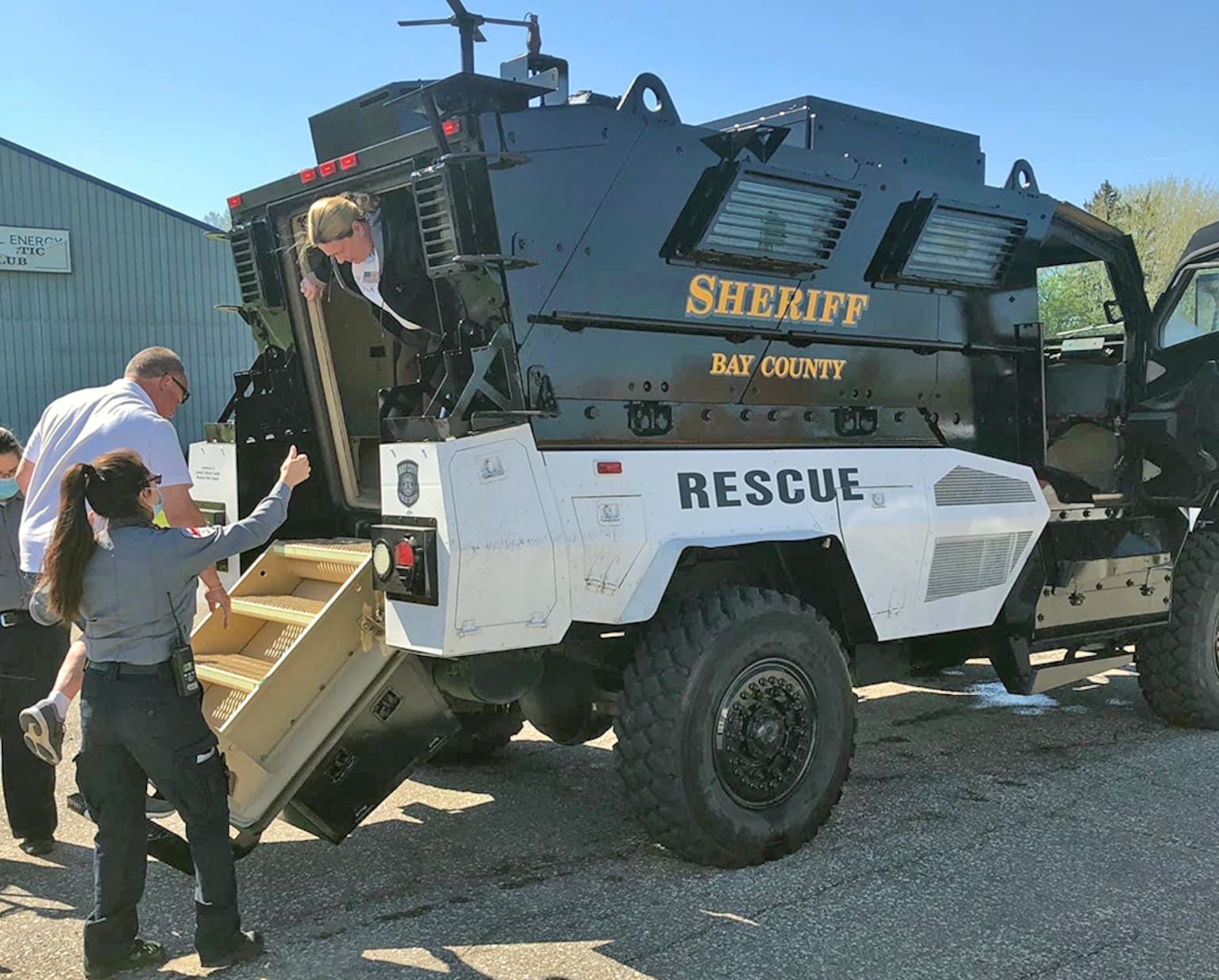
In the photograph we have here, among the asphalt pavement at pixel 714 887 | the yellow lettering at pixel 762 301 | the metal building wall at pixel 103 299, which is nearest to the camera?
the asphalt pavement at pixel 714 887

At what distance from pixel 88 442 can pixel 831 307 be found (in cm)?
303

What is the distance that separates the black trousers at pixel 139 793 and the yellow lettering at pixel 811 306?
2.89 m

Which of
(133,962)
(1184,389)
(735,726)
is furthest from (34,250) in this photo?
(735,726)

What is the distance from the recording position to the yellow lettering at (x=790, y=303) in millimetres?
4875

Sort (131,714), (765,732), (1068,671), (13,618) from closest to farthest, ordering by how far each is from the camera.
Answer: (131,714)
(765,732)
(13,618)
(1068,671)

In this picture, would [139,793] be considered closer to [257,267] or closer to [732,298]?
[257,267]

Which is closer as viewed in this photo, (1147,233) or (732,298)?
(732,298)

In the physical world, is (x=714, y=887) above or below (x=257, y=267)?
below

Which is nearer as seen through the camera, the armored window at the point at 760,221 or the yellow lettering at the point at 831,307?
the armored window at the point at 760,221

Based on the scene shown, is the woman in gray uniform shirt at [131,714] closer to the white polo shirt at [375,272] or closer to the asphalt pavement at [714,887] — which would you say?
the asphalt pavement at [714,887]

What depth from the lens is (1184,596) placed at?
6332 mm

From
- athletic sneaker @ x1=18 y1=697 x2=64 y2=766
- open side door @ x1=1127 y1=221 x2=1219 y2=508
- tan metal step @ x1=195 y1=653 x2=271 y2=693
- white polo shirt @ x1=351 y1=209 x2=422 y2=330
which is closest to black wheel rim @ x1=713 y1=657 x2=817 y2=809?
tan metal step @ x1=195 y1=653 x2=271 y2=693

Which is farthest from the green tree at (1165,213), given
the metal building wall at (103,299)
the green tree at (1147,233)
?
the metal building wall at (103,299)

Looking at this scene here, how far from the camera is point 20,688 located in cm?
470
